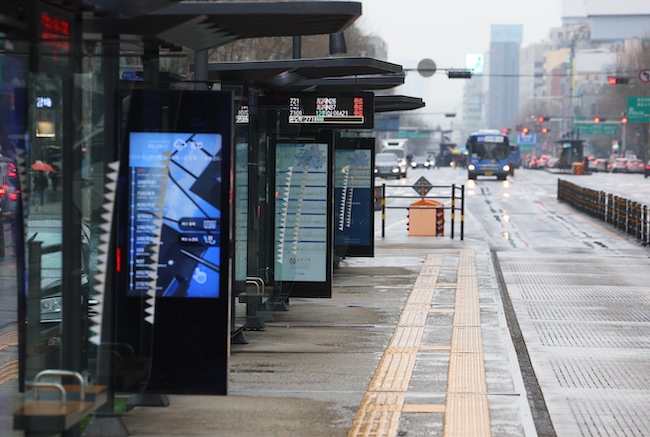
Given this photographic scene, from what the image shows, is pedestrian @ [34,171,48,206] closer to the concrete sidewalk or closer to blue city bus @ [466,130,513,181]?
the concrete sidewalk

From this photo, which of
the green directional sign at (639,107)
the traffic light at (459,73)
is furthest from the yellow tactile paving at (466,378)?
the green directional sign at (639,107)

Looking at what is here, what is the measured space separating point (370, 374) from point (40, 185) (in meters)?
4.68

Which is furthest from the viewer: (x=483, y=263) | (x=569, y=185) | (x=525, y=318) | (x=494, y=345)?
(x=569, y=185)

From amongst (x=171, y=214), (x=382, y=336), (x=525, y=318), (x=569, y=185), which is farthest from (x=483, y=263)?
(x=569, y=185)

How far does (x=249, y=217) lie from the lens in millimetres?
13867

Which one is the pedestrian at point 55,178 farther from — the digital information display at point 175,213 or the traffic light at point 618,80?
the traffic light at point 618,80

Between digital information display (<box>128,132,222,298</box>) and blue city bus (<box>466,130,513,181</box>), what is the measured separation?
7366 cm

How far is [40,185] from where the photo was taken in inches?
309

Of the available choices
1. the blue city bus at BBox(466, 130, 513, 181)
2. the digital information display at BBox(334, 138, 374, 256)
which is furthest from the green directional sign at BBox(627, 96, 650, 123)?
the digital information display at BBox(334, 138, 374, 256)

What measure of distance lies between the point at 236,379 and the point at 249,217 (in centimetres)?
285

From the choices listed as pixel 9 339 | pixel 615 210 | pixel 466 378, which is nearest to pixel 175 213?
pixel 466 378

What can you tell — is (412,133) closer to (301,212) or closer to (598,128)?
(598,128)

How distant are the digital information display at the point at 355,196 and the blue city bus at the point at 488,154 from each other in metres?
60.9

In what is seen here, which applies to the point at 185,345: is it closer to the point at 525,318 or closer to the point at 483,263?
the point at 525,318
